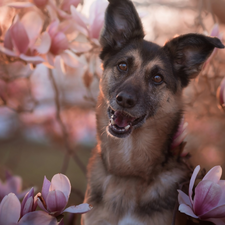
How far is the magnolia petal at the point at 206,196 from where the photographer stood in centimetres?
121

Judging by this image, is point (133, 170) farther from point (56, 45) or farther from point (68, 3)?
point (68, 3)

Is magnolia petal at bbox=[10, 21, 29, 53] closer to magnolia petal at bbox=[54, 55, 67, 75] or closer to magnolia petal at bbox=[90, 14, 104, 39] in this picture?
magnolia petal at bbox=[54, 55, 67, 75]

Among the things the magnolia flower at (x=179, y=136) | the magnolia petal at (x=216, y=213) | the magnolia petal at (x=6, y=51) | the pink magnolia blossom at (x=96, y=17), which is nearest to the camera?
the magnolia petal at (x=216, y=213)

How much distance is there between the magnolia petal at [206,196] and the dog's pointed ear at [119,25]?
160 cm

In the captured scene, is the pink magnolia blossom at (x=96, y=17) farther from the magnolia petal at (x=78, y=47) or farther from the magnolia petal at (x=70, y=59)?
the magnolia petal at (x=70, y=59)

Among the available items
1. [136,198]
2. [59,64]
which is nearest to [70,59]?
[59,64]

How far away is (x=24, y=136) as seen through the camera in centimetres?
229

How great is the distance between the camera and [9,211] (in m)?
1.08

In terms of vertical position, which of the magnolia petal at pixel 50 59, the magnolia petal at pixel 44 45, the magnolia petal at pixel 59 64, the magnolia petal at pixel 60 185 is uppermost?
the magnolia petal at pixel 44 45

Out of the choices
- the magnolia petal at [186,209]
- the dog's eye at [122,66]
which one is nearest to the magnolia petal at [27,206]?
the magnolia petal at [186,209]

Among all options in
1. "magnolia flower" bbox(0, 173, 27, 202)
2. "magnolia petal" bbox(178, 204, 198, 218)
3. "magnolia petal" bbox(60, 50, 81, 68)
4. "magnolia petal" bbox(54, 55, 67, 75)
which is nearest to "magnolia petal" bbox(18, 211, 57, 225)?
"magnolia flower" bbox(0, 173, 27, 202)

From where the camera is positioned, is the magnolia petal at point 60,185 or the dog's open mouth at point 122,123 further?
the dog's open mouth at point 122,123

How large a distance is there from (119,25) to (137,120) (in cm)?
98

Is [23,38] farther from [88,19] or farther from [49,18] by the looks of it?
[88,19]
